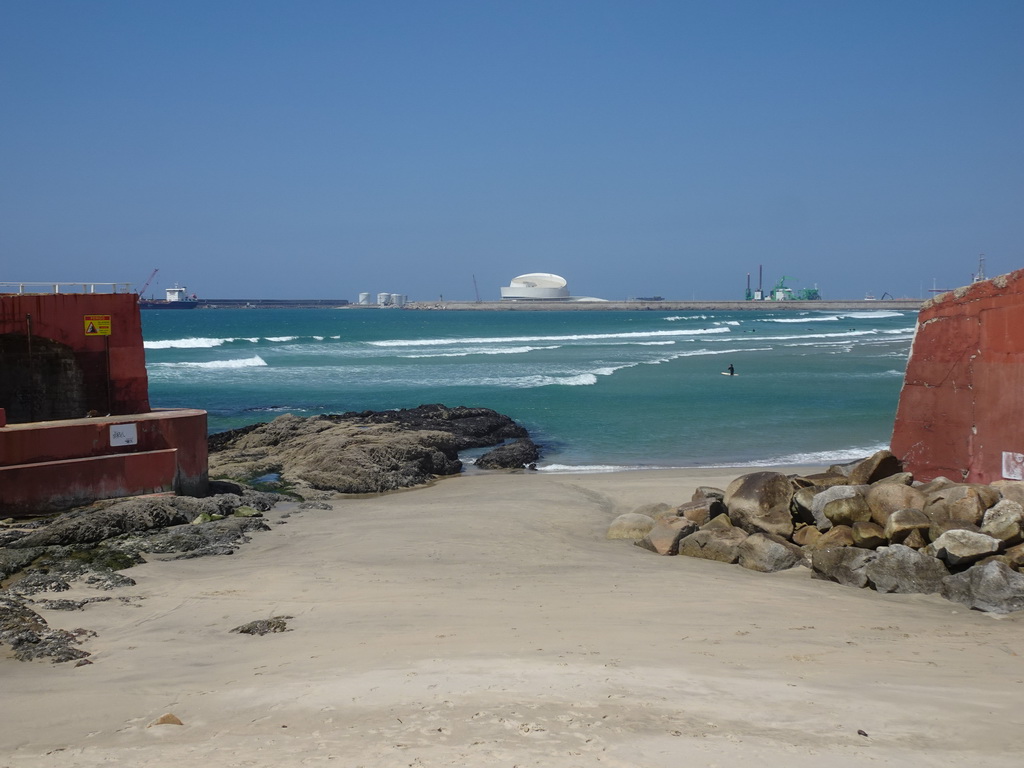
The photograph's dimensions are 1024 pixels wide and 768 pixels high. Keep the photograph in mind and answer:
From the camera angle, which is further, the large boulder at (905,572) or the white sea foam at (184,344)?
the white sea foam at (184,344)

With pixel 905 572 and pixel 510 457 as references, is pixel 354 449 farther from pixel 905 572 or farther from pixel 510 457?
pixel 905 572

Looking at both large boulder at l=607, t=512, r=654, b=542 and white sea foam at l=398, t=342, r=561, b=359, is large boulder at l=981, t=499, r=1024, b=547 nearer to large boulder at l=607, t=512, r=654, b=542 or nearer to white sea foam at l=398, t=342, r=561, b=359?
large boulder at l=607, t=512, r=654, b=542

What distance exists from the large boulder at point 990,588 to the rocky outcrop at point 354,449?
9852 millimetres

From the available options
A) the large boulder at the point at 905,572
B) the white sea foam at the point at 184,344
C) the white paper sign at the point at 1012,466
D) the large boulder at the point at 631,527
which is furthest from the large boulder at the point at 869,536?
the white sea foam at the point at 184,344

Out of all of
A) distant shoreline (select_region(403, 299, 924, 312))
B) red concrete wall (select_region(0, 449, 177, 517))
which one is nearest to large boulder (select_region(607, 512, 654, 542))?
red concrete wall (select_region(0, 449, 177, 517))

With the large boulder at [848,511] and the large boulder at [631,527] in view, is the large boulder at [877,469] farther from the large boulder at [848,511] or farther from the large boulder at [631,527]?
the large boulder at [631,527]

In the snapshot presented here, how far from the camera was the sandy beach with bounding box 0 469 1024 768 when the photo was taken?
186 inches

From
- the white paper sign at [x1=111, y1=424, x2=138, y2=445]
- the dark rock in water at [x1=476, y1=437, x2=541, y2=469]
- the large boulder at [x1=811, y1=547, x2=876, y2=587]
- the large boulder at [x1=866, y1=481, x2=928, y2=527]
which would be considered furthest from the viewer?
the dark rock in water at [x1=476, y1=437, x2=541, y2=469]

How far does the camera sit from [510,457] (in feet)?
61.2

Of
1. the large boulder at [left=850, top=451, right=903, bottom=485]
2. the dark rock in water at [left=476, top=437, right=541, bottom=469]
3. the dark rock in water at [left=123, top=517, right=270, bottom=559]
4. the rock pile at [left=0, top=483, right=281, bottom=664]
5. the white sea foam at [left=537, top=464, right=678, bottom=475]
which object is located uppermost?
the large boulder at [left=850, top=451, right=903, bottom=485]

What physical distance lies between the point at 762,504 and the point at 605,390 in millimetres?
21965

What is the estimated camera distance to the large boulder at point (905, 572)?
26.1ft

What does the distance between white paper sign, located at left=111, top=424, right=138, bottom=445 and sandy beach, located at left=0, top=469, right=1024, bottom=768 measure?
2604 mm

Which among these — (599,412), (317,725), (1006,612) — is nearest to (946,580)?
(1006,612)
